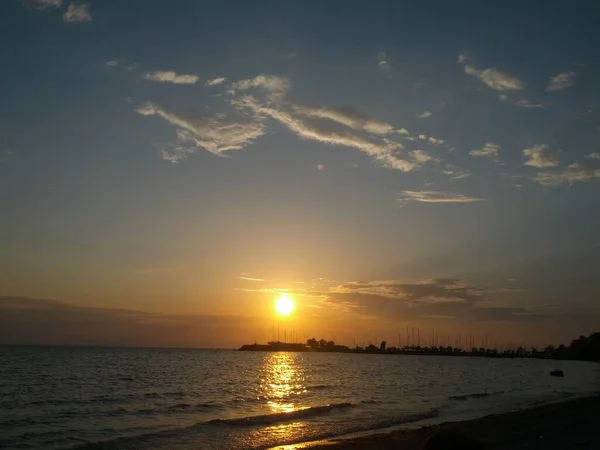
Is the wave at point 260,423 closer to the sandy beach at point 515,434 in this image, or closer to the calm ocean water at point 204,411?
the calm ocean water at point 204,411

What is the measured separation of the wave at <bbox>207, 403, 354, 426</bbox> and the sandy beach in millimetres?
7623

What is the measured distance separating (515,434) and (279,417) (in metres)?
13.8

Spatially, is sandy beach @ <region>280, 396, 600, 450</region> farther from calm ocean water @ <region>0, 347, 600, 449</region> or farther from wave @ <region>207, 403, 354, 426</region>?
wave @ <region>207, 403, 354, 426</region>

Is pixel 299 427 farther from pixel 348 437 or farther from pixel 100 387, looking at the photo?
pixel 100 387

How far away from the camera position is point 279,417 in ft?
104

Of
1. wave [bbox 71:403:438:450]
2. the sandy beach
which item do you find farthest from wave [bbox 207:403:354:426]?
the sandy beach

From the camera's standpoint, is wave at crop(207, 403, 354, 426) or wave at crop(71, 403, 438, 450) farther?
wave at crop(207, 403, 354, 426)

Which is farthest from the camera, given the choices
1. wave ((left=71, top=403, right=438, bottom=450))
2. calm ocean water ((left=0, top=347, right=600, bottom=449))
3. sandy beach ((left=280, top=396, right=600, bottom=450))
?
calm ocean water ((left=0, top=347, right=600, bottom=449))

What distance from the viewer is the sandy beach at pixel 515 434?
2067 cm

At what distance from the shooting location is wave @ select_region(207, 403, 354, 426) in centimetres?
2977

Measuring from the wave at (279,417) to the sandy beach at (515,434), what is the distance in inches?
300

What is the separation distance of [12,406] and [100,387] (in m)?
14.9

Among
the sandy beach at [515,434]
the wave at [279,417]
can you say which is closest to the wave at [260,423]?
the wave at [279,417]

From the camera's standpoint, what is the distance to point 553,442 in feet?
68.6
